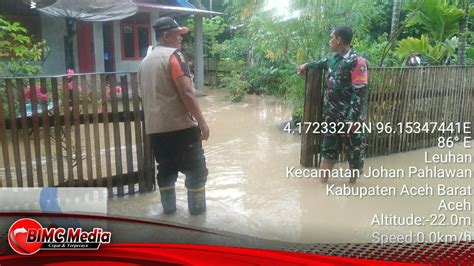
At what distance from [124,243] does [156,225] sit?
0.42 feet

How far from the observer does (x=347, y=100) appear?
2.91 metres

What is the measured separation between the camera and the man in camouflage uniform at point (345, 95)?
2.82 metres

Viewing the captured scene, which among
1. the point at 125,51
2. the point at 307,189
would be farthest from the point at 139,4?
the point at 307,189

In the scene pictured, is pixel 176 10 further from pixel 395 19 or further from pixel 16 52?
pixel 395 19

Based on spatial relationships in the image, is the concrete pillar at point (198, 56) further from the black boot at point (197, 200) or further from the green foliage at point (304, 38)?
the black boot at point (197, 200)

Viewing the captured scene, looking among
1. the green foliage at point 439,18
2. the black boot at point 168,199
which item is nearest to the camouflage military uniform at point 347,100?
the black boot at point 168,199

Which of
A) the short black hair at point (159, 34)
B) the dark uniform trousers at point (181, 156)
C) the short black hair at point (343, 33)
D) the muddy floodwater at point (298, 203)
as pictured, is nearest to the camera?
the muddy floodwater at point (298, 203)

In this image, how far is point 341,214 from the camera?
218 cm

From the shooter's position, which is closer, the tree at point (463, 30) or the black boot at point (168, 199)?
the black boot at point (168, 199)

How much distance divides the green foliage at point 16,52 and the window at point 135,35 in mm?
780

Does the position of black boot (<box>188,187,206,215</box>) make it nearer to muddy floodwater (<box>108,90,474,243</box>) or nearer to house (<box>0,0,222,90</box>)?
muddy floodwater (<box>108,90,474,243</box>)

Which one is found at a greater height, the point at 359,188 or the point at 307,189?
the point at 359,188

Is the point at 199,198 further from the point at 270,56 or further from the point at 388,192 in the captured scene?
the point at 270,56

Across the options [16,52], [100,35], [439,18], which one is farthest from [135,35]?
[439,18]
